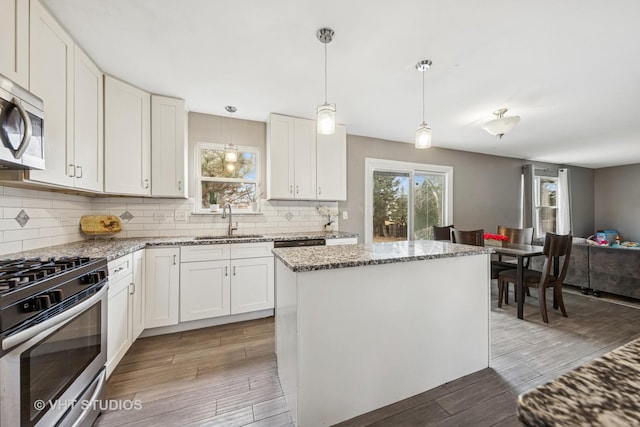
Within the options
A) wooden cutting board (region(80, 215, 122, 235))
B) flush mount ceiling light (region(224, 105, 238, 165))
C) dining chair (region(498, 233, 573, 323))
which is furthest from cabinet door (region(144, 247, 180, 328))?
dining chair (region(498, 233, 573, 323))

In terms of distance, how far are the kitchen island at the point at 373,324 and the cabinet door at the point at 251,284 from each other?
107cm

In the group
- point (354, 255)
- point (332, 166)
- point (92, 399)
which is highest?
point (332, 166)

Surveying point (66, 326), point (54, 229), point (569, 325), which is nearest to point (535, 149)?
point (569, 325)

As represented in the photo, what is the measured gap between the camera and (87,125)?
2096 mm

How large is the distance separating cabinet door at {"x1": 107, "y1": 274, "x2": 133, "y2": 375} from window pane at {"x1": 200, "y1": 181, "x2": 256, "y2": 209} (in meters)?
1.39

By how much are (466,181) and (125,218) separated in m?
5.48

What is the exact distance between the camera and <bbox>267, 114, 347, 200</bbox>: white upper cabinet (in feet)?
10.6

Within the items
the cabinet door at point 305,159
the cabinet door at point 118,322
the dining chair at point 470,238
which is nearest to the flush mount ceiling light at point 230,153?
the cabinet door at point 305,159

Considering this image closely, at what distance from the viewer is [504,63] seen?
7.00 ft

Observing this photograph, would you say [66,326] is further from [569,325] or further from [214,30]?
[569,325]

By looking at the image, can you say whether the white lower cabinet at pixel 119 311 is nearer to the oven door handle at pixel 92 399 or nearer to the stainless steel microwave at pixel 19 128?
the oven door handle at pixel 92 399

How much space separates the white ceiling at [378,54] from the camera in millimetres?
1611

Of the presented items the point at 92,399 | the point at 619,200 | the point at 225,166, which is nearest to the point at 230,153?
the point at 225,166

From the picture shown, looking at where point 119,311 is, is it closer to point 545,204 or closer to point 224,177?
point 224,177
